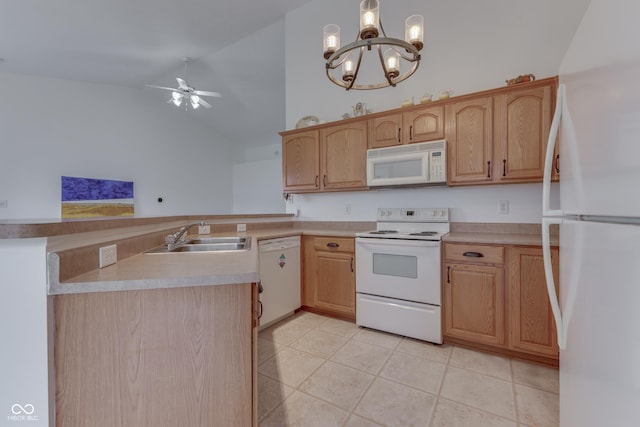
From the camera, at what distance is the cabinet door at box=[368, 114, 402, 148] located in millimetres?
2580

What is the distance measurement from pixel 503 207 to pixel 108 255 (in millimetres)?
2867

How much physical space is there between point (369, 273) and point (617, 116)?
2047 mm

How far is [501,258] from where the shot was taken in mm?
1953

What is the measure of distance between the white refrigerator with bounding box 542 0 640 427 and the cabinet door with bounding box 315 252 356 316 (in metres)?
1.76

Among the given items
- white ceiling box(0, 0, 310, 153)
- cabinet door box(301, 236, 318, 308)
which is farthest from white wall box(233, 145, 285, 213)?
cabinet door box(301, 236, 318, 308)

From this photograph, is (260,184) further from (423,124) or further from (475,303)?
(475,303)

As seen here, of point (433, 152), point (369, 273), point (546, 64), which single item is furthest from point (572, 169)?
point (546, 64)

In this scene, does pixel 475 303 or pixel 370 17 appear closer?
pixel 370 17

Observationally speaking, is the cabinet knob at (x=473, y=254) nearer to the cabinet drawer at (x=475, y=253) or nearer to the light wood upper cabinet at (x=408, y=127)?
the cabinet drawer at (x=475, y=253)

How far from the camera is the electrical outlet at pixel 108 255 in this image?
1.08 meters

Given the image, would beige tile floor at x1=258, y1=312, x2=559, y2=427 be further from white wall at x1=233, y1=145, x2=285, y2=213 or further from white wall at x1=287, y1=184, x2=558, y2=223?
white wall at x1=233, y1=145, x2=285, y2=213

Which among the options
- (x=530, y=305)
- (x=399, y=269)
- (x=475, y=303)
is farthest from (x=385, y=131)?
(x=530, y=305)

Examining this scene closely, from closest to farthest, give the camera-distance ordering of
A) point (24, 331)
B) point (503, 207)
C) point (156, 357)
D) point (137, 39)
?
1. point (24, 331)
2. point (156, 357)
3. point (503, 207)
4. point (137, 39)

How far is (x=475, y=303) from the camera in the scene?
204 cm
